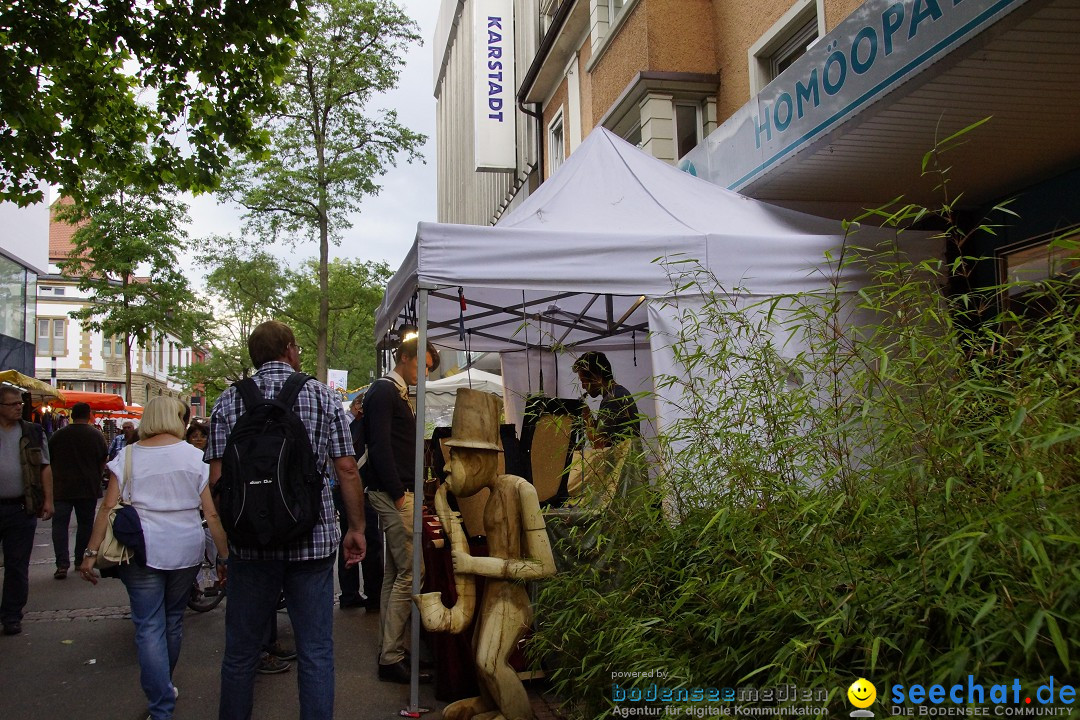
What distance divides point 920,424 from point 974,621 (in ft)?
2.22

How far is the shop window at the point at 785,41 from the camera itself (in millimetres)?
9250

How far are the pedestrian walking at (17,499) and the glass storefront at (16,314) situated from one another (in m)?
15.7

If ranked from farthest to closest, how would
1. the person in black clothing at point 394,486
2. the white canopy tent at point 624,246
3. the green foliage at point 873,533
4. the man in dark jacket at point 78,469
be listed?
1. the man in dark jacket at point 78,469
2. the person in black clothing at point 394,486
3. the white canopy tent at point 624,246
4. the green foliage at point 873,533

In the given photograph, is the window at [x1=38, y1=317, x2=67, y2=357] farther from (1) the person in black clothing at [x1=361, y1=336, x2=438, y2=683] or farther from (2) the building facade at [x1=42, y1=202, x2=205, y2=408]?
(1) the person in black clothing at [x1=361, y1=336, x2=438, y2=683]

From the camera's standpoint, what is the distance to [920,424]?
7.70ft

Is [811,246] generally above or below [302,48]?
below

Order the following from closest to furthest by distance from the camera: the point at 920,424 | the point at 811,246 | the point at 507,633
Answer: the point at 920,424 < the point at 507,633 < the point at 811,246

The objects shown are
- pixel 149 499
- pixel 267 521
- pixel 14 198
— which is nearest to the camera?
pixel 267 521

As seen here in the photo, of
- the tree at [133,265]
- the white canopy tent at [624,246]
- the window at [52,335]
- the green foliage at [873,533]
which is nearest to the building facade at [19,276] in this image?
the tree at [133,265]

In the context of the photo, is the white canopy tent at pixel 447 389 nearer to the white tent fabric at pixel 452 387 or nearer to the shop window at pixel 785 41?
the white tent fabric at pixel 452 387

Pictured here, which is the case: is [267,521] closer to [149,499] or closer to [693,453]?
[149,499]

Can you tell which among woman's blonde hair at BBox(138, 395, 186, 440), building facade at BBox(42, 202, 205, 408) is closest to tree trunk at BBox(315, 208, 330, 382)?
woman's blonde hair at BBox(138, 395, 186, 440)

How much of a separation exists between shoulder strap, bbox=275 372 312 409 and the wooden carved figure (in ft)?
2.57

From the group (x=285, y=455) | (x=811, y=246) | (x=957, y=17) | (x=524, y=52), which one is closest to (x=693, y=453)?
(x=285, y=455)
